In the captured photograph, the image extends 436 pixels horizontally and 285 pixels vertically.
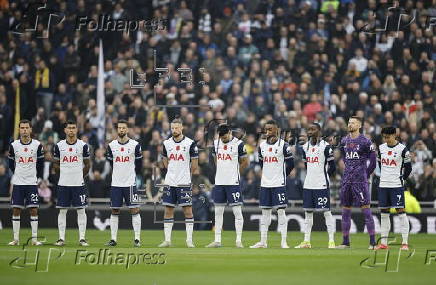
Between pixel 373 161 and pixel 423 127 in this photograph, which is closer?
pixel 373 161

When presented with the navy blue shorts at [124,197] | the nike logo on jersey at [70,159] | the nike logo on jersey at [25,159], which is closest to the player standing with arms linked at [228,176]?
the navy blue shorts at [124,197]

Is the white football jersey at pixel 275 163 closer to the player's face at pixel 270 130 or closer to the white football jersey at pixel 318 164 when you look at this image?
the player's face at pixel 270 130

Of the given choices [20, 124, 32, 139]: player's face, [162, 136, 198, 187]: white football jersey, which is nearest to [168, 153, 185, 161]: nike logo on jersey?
[162, 136, 198, 187]: white football jersey

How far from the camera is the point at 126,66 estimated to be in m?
30.5

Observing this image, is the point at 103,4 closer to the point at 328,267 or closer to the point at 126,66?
the point at 126,66

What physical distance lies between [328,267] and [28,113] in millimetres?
16538

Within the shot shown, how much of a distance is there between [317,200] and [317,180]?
41 cm

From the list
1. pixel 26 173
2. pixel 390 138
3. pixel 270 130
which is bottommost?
pixel 26 173

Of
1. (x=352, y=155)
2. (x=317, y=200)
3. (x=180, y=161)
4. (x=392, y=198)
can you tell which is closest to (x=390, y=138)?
(x=352, y=155)

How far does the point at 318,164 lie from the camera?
19.5 m

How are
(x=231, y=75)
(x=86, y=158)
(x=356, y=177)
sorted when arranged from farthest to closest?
(x=231, y=75)
(x=86, y=158)
(x=356, y=177)

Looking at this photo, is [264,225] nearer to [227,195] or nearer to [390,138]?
[227,195]

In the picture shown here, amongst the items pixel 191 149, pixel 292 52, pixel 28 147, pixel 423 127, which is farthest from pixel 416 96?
pixel 28 147

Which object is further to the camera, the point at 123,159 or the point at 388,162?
the point at 123,159
